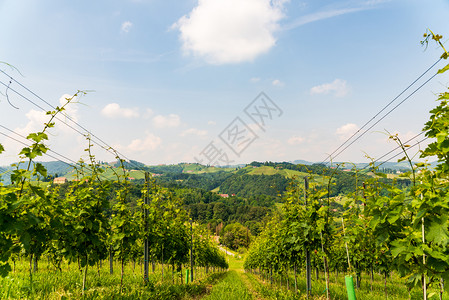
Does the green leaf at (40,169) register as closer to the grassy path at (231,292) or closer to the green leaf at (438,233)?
the green leaf at (438,233)

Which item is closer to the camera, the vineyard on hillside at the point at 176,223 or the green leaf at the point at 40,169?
the vineyard on hillside at the point at 176,223

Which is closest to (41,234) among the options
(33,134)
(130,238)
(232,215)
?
(33,134)

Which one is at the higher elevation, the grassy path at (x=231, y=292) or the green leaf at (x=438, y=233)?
the green leaf at (x=438, y=233)

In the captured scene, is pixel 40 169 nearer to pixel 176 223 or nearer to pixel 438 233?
pixel 438 233

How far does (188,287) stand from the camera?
9500 millimetres

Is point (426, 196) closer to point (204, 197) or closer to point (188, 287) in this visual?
point (188, 287)

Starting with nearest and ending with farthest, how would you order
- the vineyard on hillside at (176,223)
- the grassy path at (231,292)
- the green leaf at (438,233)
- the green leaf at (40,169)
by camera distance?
the green leaf at (438,233) → the vineyard on hillside at (176,223) → the green leaf at (40,169) → the grassy path at (231,292)

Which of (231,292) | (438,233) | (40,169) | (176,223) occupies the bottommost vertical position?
(231,292)

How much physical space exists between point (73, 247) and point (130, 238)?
1.65 m

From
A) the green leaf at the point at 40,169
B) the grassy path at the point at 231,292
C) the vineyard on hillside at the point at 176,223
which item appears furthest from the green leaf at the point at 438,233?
the grassy path at the point at 231,292

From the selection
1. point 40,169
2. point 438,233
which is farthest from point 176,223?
point 438,233

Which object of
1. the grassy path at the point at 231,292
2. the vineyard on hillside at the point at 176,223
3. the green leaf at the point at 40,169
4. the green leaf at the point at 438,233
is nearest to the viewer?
the green leaf at the point at 438,233

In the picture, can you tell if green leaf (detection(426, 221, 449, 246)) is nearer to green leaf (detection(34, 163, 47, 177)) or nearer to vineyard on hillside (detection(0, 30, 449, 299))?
vineyard on hillside (detection(0, 30, 449, 299))

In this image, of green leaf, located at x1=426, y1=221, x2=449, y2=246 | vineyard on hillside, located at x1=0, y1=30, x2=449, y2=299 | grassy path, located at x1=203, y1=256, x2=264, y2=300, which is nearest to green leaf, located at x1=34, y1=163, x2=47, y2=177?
vineyard on hillside, located at x1=0, y1=30, x2=449, y2=299
